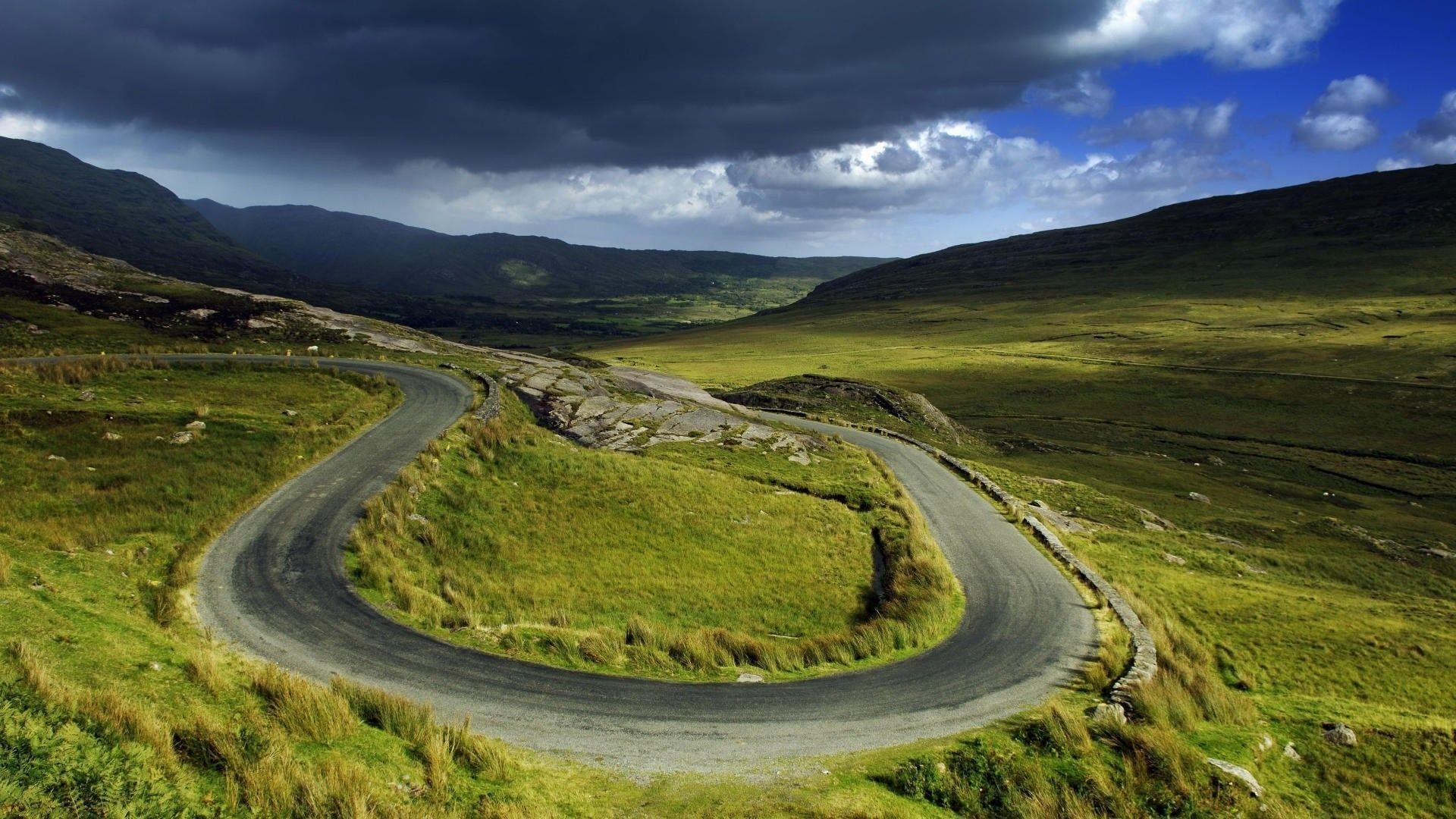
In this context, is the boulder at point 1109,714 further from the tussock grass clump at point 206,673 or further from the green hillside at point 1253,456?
the tussock grass clump at point 206,673

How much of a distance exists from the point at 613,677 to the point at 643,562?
9.01 meters

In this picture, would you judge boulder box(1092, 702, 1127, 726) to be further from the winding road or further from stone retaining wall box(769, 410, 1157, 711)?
the winding road

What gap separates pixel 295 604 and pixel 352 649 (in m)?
3.14

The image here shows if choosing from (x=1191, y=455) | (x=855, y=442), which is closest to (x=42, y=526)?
(x=855, y=442)

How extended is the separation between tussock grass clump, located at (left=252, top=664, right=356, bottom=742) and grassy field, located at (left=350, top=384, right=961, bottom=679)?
15.2ft

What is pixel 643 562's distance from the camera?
2383 cm

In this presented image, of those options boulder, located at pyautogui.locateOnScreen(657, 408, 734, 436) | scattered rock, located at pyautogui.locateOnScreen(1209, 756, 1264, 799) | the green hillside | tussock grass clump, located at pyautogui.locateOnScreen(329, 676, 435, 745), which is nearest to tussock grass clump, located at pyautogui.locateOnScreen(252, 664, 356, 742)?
tussock grass clump, located at pyautogui.locateOnScreen(329, 676, 435, 745)

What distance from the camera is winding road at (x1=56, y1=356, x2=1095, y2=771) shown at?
501 inches

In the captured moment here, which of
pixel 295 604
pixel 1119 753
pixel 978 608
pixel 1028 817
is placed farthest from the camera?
pixel 978 608

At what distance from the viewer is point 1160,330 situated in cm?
13288

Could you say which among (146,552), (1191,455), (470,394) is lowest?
(1191,455)

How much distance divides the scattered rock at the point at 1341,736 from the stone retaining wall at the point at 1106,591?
338 cm

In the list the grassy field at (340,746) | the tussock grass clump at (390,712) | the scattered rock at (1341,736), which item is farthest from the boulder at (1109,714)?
the tussock grass clump at (390,712)

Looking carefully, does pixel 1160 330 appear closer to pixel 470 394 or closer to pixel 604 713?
pixel 470 394
